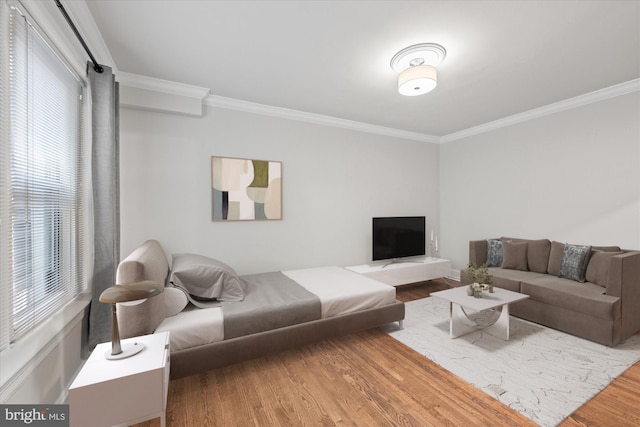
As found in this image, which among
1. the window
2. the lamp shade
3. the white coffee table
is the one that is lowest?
the white coffee table

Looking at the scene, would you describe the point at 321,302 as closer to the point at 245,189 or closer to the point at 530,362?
the point at 245,189

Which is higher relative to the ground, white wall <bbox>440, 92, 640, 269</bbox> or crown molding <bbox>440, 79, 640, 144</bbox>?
crown molding <bbox>440, 79, 640, 144</bbox>

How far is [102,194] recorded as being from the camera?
2.24m

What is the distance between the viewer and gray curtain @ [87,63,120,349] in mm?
2199

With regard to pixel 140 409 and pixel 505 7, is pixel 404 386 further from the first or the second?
pixel 505 7

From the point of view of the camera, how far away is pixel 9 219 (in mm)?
1328

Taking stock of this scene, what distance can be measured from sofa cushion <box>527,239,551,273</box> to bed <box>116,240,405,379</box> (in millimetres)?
2207

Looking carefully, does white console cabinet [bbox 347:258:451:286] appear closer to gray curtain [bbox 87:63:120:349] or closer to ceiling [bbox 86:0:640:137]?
ceiling [bbox 86:0:640:137]

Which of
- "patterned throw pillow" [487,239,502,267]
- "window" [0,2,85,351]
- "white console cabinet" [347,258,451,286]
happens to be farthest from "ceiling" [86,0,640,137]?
"white console cabinet" [347,258,451,286]

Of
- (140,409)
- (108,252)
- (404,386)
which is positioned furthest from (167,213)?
(404,386)

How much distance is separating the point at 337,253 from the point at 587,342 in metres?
2.95

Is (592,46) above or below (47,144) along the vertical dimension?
above

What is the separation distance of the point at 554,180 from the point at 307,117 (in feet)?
11.8

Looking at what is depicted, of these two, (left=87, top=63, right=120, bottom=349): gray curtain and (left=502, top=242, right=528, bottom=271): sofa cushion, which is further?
(left=502, top=242, right=528, bottom=271): sofa cushion
